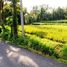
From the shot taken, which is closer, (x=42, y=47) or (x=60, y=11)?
(x=42, y=47)

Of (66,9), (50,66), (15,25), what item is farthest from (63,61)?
(66,9)

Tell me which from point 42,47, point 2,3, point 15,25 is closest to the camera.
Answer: point 42,47

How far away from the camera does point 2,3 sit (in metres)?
22.5

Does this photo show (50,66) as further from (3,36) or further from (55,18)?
(55,18)

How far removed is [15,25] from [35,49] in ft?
20.1

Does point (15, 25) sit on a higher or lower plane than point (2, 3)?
lower

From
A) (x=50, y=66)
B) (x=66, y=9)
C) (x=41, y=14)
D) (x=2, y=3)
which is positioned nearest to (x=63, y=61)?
(x=50, y=66)

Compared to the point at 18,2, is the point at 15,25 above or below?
below

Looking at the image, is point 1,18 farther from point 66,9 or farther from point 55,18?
point 66,9

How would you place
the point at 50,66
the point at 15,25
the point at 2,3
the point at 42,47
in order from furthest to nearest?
the point at 2,3 < the point at 15,25 < the point at 42,47 < the point at 50,66

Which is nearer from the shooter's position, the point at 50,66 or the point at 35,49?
the point at 50,66

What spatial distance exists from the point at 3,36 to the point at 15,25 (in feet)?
5.94

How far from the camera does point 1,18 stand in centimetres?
2339

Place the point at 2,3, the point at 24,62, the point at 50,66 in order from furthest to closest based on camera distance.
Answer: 1. the point at 2,3
2. the point at 24,62
3. the point at 50,66
